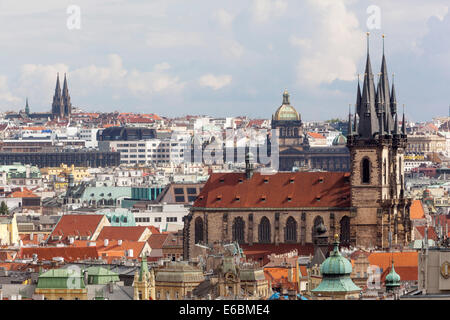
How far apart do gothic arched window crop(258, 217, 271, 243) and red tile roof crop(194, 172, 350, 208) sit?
80 cm

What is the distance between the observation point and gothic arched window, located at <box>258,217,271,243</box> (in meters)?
76.6

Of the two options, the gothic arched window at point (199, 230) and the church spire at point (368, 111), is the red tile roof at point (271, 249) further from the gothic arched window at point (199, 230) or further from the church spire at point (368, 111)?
the church spire at point (368, 111)

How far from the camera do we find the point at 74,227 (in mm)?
97375

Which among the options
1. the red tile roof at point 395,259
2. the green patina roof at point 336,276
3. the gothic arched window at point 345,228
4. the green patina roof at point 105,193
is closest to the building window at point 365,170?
the gothic arched window at point 345,228

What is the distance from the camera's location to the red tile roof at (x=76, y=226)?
96188mm

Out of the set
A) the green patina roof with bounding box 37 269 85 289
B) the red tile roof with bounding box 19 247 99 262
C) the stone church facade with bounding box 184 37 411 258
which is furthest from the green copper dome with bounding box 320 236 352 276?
the red tile roof with bounding box 19 247 99 262

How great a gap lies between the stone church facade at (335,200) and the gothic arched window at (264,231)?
0.16 ft

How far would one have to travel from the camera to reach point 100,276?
181 ft

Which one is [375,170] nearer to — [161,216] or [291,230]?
[291,230]

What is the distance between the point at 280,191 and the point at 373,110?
6539 mm

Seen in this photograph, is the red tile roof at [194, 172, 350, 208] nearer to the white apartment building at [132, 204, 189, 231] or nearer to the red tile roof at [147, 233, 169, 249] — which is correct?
the red tile roof at [147, 233, 169, 249]
